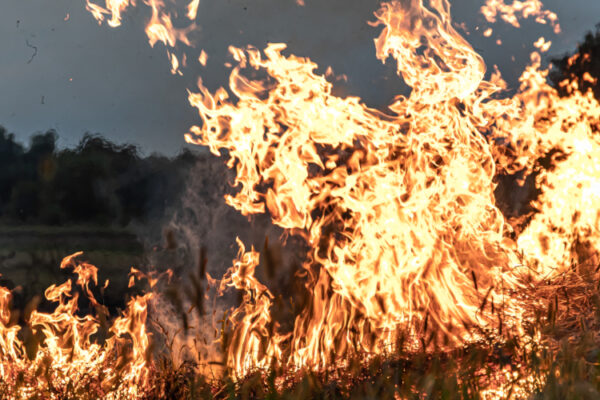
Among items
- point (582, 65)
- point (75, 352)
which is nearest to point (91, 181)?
point (582, 65)

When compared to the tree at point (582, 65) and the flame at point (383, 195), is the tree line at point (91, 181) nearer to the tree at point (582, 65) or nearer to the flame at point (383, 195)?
the tree at point (582, 65)

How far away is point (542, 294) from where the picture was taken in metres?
5.86

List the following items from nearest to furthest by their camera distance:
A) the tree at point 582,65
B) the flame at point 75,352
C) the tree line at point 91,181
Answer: the flame at point 75,352 → the tree at point 582,65 → the tree line at point 91,181

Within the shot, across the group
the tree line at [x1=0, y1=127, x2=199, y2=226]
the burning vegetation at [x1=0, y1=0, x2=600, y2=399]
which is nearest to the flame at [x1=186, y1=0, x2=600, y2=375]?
the burning vegetation at [x1=0, y1=0, x2=600, y2=399]

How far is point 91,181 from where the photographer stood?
3428 centimetres

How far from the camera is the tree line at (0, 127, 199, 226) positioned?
33.4 m

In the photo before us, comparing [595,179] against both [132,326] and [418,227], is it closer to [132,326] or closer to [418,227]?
[418,227]

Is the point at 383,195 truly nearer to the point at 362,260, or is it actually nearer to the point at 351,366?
the point at 362,260

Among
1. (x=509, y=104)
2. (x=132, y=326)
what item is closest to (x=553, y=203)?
(x=509, y=104)

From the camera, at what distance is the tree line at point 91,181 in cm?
3341

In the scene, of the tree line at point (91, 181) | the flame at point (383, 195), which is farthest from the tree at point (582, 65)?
the tree line at point (91, 181)

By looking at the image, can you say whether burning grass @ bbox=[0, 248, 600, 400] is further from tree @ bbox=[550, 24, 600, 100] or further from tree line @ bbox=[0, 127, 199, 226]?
tree line @ bbox=[0, 127, 199, 226]

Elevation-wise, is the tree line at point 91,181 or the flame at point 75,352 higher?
the tree line at point 91,181

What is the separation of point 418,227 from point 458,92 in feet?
5.29
